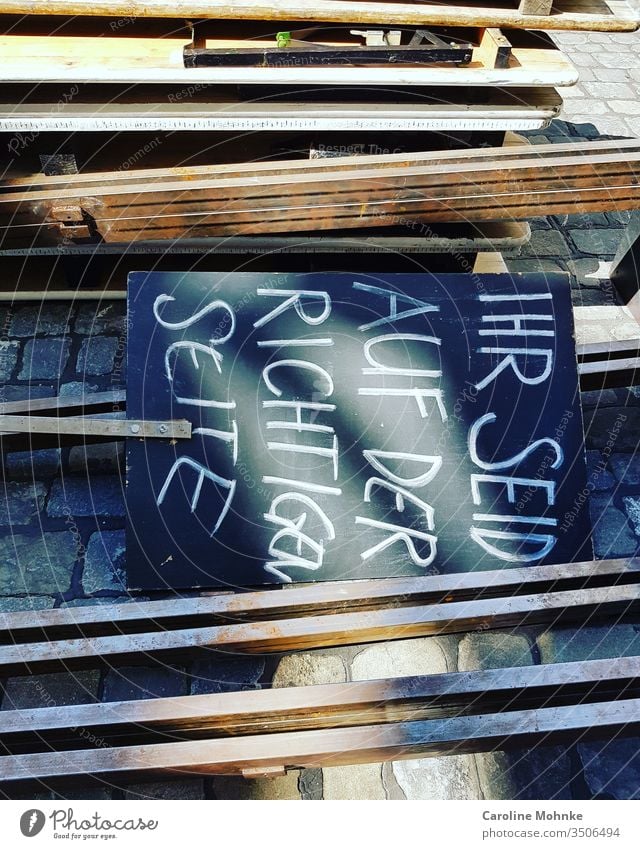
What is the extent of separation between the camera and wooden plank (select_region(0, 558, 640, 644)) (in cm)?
215

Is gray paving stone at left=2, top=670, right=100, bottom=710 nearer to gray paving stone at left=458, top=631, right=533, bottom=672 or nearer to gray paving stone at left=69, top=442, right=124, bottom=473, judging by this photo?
gray paving stone at left=69, top=442, right=124, bottom=473

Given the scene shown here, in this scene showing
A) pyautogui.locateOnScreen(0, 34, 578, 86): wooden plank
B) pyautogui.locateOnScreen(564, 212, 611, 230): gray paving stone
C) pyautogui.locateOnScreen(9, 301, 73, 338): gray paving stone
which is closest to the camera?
pyautogui.locateOnScreen(0, 34, 578, 86): wooden plank

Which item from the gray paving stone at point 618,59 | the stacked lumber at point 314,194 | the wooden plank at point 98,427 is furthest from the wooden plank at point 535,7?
the gray paving stone at point 618,59

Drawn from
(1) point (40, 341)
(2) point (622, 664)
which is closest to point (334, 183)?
(1) point (40, 341)

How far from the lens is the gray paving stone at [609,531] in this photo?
271cm

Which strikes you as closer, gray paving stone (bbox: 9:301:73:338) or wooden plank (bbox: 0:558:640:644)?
wooden plank (bbox: 0:558:640:644)

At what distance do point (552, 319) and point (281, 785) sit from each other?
181 centimetres

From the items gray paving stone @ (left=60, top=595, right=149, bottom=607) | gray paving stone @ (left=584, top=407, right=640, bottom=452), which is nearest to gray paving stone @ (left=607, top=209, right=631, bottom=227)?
gray paving stone @ (left=584, top=407, right=640, bottom=452)

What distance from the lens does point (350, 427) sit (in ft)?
7.64

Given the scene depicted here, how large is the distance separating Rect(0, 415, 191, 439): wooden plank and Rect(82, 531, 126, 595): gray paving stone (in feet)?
1.64

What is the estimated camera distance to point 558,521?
234cm

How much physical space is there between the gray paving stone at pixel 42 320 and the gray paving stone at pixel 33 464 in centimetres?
73

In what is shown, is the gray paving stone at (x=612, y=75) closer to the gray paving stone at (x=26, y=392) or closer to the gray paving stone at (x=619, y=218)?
the gray paving stone at (x=619, y=218)

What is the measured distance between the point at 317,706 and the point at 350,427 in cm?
88
